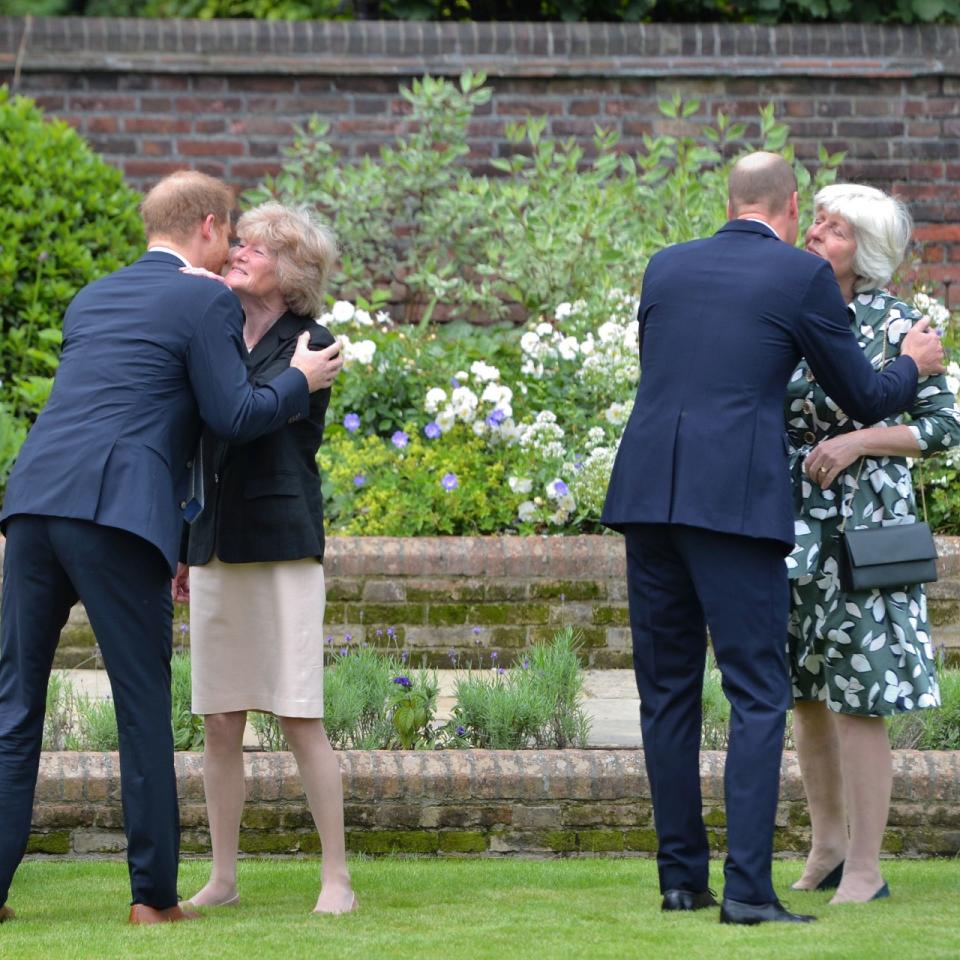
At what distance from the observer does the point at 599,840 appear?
491cm

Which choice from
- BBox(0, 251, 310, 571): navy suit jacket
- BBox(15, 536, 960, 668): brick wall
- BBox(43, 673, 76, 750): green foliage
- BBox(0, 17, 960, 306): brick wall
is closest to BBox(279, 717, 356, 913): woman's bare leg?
BBox(0, 251, 310, 571): navy suit jacket

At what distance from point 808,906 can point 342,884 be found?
1.16 m

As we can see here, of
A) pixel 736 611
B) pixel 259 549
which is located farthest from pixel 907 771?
pixel 259 549

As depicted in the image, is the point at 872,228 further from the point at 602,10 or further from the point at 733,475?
the point at 602,10

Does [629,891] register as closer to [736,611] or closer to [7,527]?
[736,611]

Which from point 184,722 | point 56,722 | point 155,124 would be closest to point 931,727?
point 184,722

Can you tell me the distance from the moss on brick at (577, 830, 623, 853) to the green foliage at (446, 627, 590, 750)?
387mm

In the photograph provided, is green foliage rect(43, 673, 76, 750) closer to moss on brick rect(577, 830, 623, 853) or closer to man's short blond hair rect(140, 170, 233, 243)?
moss on brick rect(577, 830, 623, 853)

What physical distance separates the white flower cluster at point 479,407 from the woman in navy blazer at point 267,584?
3.29m

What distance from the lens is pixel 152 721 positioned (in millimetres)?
3938

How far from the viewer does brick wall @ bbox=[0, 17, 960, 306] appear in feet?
31.2

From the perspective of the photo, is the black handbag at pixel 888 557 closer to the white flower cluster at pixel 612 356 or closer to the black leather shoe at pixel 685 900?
the black leather shoe at pixel 685 900

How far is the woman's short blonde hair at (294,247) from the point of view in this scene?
4242mm

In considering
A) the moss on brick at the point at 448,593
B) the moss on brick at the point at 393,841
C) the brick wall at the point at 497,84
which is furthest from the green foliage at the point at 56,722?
the brick wall at the point at 497,84
